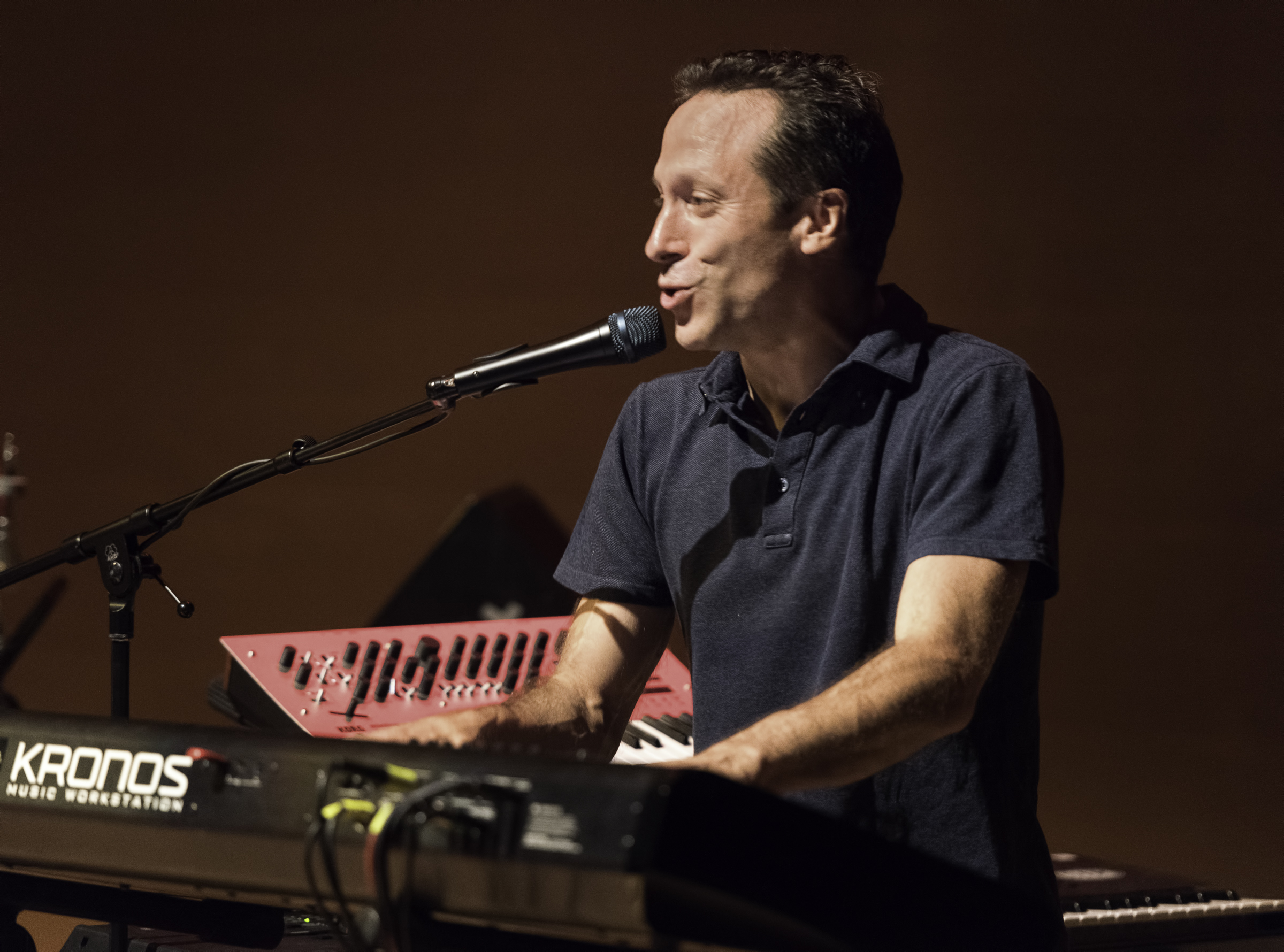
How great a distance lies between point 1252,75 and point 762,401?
7.98ft

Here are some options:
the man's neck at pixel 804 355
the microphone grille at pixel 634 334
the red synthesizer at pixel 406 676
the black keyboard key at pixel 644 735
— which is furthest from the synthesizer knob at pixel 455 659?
the microphone grille at pixel 634 334

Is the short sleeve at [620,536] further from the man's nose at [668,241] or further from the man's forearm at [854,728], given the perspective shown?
the man's forearm at [854,728]

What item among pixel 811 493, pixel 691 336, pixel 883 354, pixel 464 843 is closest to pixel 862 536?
pixel 811 493

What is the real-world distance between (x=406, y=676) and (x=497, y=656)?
156 mm

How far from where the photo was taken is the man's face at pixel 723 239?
5.22ft

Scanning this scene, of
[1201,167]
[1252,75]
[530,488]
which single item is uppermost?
[1252,75]

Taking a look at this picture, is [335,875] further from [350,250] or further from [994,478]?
[350,250]

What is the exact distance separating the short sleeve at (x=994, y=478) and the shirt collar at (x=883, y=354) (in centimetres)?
11

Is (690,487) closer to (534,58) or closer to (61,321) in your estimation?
(534,58)

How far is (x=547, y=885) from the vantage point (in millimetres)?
855

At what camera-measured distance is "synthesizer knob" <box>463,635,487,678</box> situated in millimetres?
2039

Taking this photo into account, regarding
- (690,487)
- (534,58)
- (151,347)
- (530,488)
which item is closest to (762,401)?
(690,487)

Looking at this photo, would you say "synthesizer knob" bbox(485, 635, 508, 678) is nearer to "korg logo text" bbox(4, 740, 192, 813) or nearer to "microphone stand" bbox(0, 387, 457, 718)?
"microphone stand" bbox(0, 387, 457, 718)

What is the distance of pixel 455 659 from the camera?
6.74 ft
